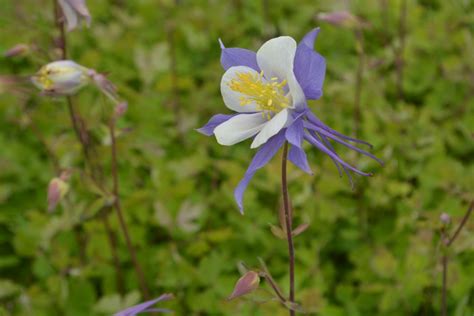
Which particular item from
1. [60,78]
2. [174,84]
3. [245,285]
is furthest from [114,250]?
[245,285]

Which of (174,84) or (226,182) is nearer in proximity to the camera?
(226,182)

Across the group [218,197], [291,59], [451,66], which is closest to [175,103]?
[218,197]

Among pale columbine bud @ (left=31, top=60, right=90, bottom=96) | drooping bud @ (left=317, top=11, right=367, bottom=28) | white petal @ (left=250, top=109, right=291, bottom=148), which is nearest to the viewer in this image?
white petal @ (left=250, top=109, right=291, bottom=148)

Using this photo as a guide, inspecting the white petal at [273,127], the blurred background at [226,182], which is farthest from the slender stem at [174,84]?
the white petal at [273,127]

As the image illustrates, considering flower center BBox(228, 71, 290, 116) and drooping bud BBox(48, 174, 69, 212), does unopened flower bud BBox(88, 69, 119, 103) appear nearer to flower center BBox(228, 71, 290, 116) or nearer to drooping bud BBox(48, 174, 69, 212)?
drooping bud BBox(48, 174, 69, 212)

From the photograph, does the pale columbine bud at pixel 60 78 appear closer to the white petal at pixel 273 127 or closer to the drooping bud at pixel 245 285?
the white petal at pixel 273 127

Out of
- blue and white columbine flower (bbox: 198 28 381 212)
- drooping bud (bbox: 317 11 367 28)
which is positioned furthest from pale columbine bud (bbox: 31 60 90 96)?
drooping bud (bbox: 317 11 367 28)

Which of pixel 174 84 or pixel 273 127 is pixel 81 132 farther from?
pixel 273 127
